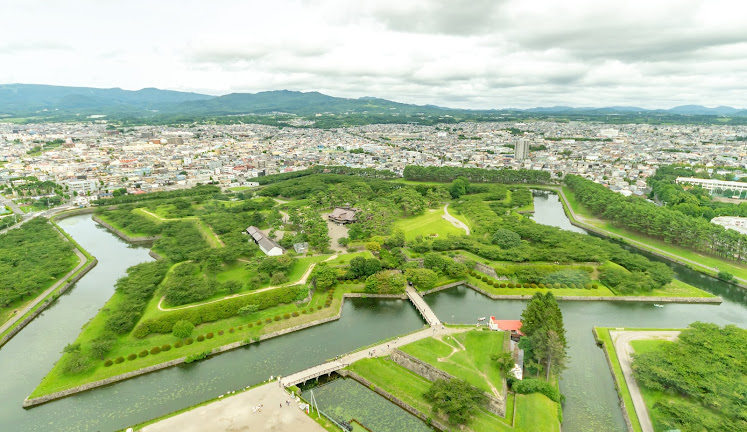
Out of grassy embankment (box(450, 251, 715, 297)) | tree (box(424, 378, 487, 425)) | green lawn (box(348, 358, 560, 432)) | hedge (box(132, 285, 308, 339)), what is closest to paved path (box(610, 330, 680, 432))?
green lawn (box(348, 358, 560, 432))

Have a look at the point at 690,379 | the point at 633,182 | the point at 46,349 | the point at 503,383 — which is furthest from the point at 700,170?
the point at 46,349

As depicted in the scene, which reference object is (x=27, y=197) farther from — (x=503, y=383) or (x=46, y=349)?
(x=503, y=383)

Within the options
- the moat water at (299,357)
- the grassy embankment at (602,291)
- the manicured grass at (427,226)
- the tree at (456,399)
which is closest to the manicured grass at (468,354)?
the tree at (456,399)

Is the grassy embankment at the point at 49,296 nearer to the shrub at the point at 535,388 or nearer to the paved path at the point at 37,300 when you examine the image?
the paved path at the point at 37,300

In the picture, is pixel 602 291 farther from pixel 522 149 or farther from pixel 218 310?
pixel 522 149

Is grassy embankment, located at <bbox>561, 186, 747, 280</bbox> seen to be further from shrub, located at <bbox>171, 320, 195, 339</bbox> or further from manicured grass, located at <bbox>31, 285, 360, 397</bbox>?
shrub, located at <bbox>171, 320, 195, 339</bbox>

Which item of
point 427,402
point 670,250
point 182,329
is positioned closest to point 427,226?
point 670,250
